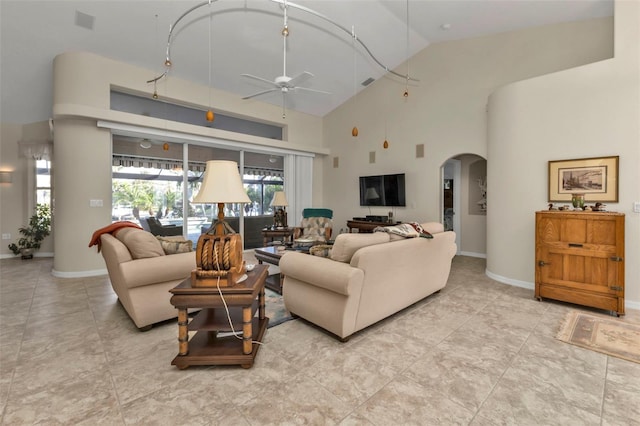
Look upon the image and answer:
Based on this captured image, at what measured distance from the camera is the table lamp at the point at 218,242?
205cm

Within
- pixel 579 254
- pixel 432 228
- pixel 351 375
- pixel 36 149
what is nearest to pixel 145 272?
pixel 351 375

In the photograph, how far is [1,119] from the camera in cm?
582

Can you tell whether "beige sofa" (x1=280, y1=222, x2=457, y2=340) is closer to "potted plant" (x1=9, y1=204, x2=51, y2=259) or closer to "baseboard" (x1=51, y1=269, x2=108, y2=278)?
"baseboard" (x1=51, y1=269, x2=108, y2=278)

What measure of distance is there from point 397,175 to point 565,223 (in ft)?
10.4

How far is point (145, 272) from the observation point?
2.57m

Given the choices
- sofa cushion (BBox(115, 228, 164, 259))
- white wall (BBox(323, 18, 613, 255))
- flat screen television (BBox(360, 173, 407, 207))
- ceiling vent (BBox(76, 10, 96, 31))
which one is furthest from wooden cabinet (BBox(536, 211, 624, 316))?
ceiling vent (BBox(76, 10, 96, 31))

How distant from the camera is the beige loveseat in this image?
8.42 feet

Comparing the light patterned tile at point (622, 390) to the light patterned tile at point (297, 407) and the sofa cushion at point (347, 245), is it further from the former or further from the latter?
the sofa cushion at point (347, 245)

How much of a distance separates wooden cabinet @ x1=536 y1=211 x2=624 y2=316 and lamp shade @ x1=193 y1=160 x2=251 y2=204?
11.5 ft

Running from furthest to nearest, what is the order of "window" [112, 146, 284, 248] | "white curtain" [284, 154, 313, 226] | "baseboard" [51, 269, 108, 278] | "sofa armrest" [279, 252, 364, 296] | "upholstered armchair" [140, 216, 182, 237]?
1. "white curtain" [284, 154, 313, 226]
2. "upholstered armchair" [140, 216, 182, 237]
3. "window" [112, 146, 284, 248]
4. "baseboard" [51, 269, 108, 278]
5. "sofa armrest" [279, 252, 364, 296]

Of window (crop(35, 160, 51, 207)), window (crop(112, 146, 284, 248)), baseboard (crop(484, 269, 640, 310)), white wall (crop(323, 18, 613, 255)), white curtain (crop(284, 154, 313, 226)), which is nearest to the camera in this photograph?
baseboard (crop(484, 269, 640, 310))

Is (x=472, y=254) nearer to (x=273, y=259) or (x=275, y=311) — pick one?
(x=273, y=259)

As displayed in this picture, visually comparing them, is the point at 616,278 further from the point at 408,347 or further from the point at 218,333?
the point at 218,333

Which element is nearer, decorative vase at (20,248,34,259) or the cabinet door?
the cabinet door
